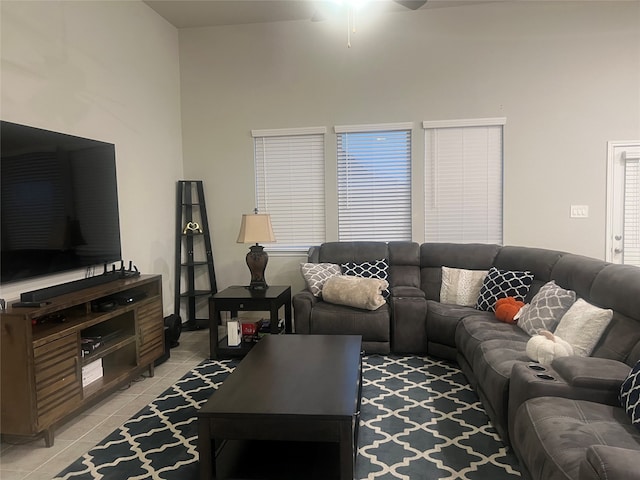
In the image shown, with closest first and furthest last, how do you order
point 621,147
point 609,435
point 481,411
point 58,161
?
point 609,435
point 481,411
point 58,161
point 621,147

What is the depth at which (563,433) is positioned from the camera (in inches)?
66.6

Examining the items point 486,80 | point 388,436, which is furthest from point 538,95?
point 388,436

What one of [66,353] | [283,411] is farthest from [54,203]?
[283,411]

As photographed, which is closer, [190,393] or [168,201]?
[190,393]

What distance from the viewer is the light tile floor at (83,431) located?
2.31 metres

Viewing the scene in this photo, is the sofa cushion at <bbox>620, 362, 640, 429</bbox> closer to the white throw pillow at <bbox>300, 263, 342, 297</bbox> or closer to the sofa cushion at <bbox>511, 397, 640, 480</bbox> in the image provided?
the sofa cushion at <bbox>511, 397, 640, 480</bbox>

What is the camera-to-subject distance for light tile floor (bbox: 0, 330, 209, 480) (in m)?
2.31

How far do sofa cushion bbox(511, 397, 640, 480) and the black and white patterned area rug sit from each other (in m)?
0.39

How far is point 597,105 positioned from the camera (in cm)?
443

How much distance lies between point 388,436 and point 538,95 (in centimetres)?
380

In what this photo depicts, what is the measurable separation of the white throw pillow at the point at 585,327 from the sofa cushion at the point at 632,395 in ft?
1.86

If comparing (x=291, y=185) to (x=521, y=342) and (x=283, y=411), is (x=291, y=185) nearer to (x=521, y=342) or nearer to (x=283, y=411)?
(x=521, y=342)

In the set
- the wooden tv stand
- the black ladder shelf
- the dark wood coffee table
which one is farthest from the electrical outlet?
the wooden tv stand

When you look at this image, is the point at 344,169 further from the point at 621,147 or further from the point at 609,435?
the point at 609,435
